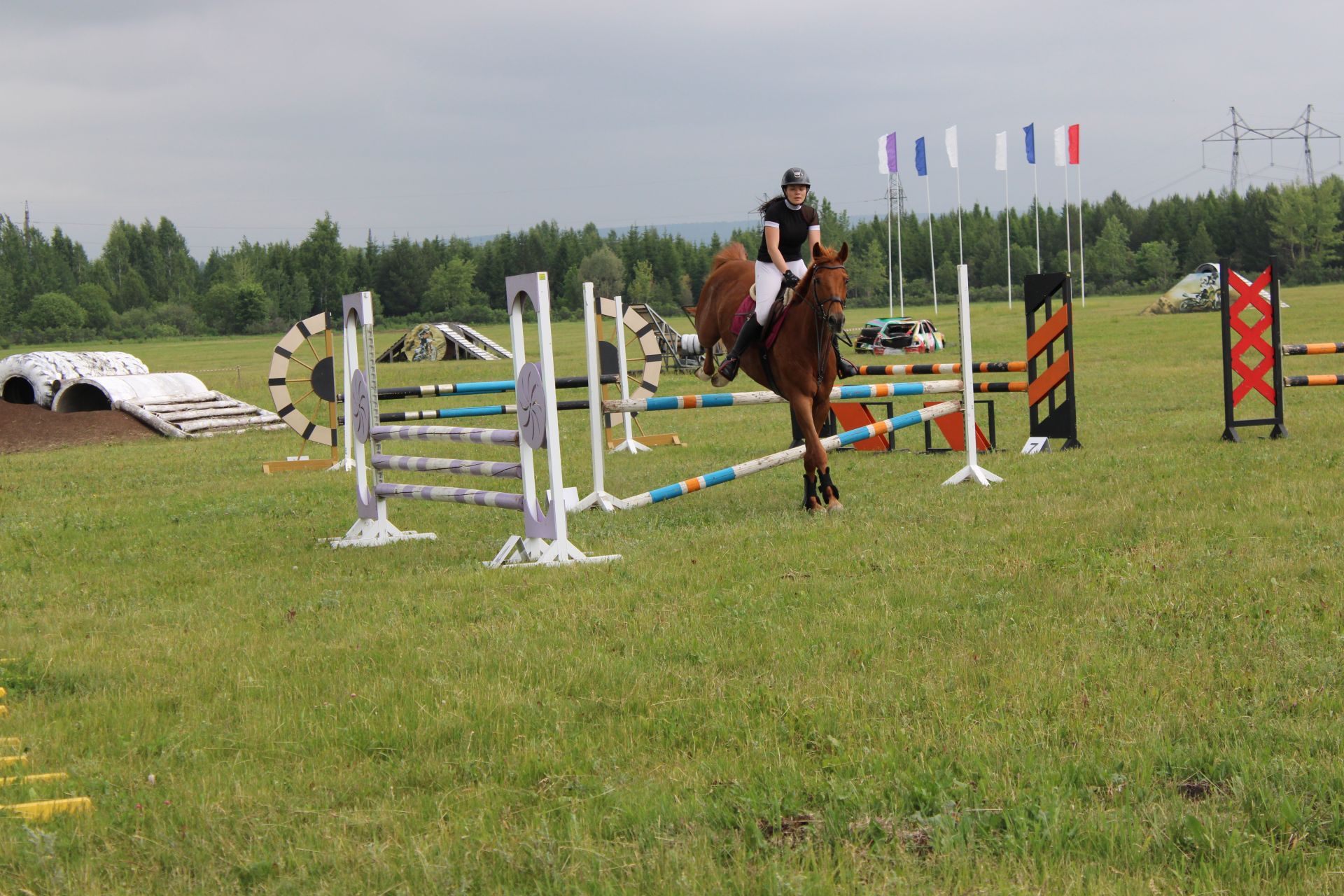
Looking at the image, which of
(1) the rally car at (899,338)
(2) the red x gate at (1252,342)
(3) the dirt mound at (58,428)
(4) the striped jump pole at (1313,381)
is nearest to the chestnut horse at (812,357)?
(2) the red x gate at (1252,342)

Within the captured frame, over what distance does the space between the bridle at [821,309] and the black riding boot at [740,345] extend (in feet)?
2.21

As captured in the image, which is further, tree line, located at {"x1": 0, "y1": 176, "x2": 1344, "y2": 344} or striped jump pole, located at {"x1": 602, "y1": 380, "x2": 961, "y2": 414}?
tree line, located at {"x1": 0, "y1": 176, "x2": 1344, "y2": 344}

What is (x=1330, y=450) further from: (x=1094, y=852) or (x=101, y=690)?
(x=101, y=690)

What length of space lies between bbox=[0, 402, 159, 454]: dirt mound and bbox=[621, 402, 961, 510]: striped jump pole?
46.3 ft

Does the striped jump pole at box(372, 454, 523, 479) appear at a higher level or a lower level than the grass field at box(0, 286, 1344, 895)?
higher

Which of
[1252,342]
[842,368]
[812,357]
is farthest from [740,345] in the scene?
[1252,342]

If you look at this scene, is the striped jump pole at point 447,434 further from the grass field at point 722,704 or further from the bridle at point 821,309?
the bridle at point 821,309

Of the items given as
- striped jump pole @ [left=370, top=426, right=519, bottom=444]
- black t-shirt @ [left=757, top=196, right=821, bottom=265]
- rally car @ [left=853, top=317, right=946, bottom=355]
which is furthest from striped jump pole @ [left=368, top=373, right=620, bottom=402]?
rally car @ [left=853, top=317, right=946, bottom=355]

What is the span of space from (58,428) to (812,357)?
53.9 feet

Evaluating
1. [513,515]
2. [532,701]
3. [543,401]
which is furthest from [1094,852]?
[513,515]

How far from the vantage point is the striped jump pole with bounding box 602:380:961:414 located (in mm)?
9633

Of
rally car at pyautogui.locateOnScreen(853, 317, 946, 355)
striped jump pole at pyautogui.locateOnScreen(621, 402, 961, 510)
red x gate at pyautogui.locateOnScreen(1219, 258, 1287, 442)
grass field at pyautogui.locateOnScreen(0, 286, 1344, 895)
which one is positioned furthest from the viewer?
rally car at pyautogui.locateOnScreen(853, 317, 946, 355)

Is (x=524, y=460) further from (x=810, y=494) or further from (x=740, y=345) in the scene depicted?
(x=740, y=345)

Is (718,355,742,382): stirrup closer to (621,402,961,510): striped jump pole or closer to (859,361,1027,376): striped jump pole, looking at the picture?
(621,402,961,510): striped jump pole
